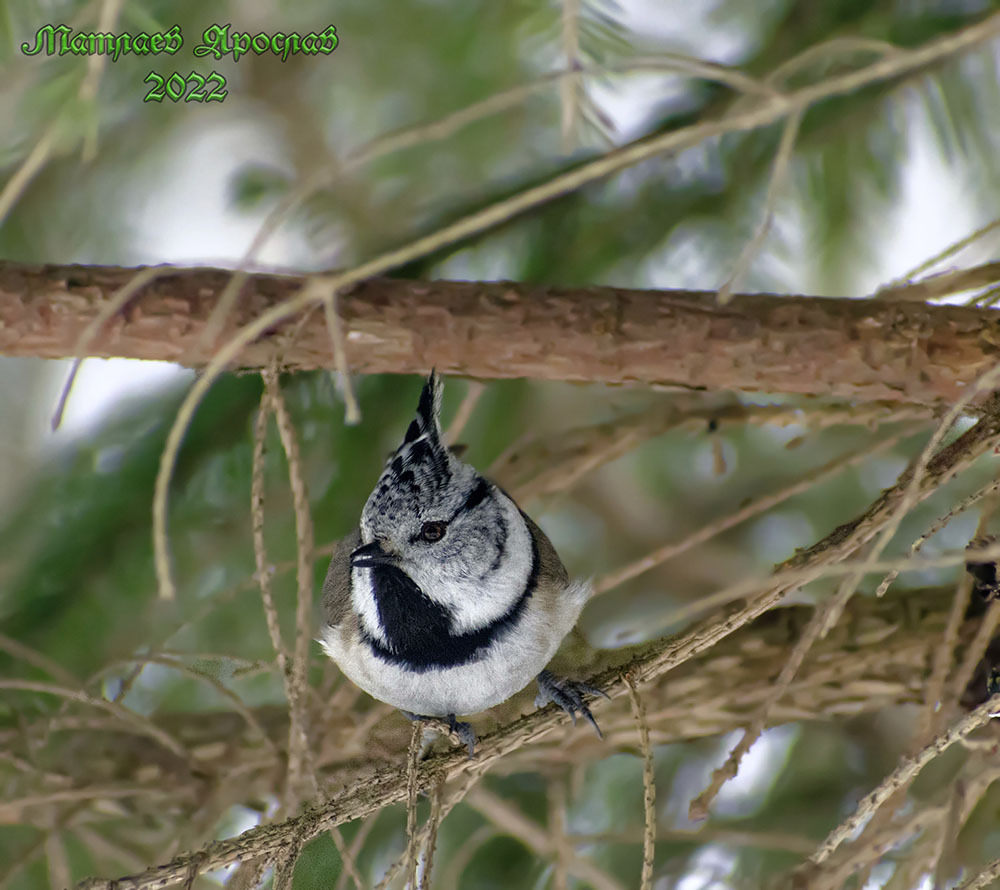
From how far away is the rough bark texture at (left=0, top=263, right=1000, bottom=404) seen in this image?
124 centimetres

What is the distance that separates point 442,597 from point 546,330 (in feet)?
1.42

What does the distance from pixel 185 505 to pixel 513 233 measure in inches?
27.2

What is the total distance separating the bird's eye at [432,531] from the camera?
1.40 meters

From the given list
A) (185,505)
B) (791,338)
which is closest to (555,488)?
(791,338)

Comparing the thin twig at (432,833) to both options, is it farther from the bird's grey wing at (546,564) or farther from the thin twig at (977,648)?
the thin twig at (977,648)

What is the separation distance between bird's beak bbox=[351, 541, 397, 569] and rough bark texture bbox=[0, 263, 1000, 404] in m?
0.26

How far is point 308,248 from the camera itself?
73.8 inches

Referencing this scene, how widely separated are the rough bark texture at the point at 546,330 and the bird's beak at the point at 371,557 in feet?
0.84

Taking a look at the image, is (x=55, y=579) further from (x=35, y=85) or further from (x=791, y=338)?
(x=791, y=338)

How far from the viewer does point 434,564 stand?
1425 millimetres

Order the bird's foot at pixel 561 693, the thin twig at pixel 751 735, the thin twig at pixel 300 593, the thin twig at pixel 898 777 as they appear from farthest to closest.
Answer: the bird's foot at pixel 561 693, the thin twig at pixel 300 593, the thin twig at pixel 751 735, the thin twig at pixel 898 777

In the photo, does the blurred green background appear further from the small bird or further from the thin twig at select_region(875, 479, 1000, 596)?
the thin twig at select_region(875, 479, 1000, 596)

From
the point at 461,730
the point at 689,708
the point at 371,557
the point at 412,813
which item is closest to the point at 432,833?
the point at 412,813

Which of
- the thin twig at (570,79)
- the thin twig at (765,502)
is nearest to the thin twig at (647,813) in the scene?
the thin twig at (765,502)
